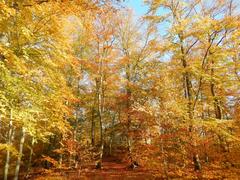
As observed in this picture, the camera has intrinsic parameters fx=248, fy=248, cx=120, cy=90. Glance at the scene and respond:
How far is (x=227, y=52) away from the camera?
1274 cm

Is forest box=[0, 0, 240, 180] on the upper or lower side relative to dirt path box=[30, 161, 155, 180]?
upper

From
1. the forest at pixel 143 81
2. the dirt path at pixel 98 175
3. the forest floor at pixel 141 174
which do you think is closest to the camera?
the forest at pixel 143 81

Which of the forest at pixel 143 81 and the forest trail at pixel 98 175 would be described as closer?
the forest at pixel 143 81

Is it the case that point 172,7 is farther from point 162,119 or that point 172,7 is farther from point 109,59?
point 109,59

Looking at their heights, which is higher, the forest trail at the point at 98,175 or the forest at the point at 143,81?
the forest at the point at 143,81

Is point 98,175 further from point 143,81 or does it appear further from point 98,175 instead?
point 143,81

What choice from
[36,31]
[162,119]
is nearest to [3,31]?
[36,31]

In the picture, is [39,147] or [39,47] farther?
[39,147]

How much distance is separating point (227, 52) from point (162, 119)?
16.4ft

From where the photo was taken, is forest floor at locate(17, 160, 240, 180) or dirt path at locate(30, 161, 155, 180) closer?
forest floor at locate(17, 160, 240, 180)

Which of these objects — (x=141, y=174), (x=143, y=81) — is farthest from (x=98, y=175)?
(x=143, y=81)

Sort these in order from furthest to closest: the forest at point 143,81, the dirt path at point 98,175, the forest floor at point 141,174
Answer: the dirt path at point 98,175, the forest floor at point 141,174, the forest at point 143,81

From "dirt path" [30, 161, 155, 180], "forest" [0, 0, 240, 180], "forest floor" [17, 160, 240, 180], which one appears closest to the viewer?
"forest" [0, 0, 240, 180]

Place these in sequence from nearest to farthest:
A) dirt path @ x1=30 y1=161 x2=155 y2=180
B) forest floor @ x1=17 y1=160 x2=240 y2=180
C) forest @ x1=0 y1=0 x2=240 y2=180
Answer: forest @ x1=0 y1=0 x2=240 y2=180 → forest floor @ x1=17 y1=160 x2=240 y2=180 → dirt path @ x1=30 y1=161 x2=155 y2=180
